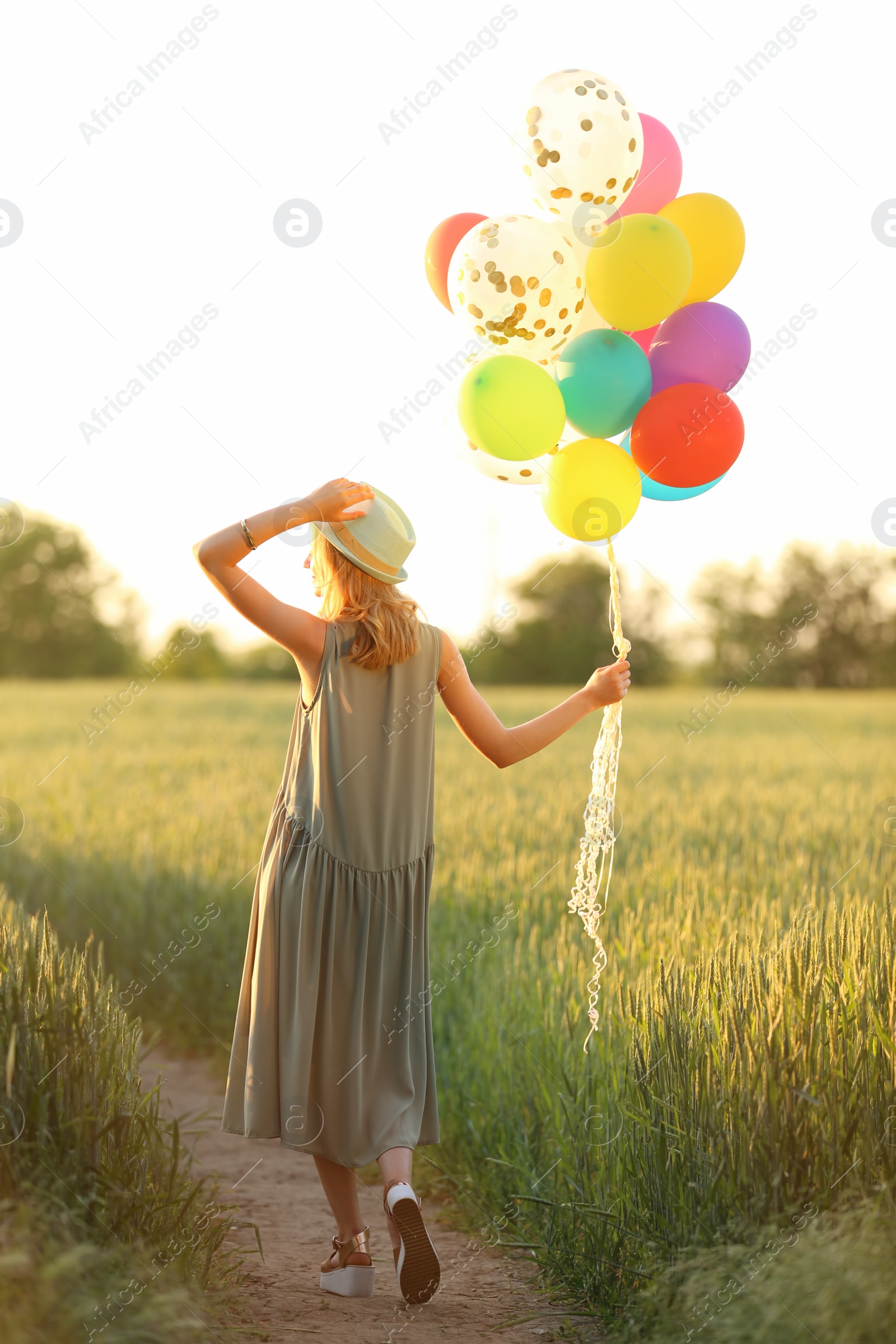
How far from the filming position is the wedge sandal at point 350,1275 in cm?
290

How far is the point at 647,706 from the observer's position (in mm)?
19641

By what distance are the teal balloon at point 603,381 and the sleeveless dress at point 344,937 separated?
0.81 m

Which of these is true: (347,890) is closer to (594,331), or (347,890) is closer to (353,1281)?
(353,1281)

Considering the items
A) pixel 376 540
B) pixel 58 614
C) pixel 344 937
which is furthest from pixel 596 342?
pixel 58 614

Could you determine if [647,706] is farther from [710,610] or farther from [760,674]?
[710,610]

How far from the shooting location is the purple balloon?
3.29m

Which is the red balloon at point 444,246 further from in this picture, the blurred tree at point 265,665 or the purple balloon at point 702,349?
the blurred tree at point 265,665

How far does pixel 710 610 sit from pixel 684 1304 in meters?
41.1

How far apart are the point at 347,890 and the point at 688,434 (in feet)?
5.15

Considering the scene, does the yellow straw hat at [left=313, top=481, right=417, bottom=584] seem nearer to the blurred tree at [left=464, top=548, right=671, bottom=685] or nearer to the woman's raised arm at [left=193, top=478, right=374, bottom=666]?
the woman's raised arm at [left=193, top=478, right=374, bottom=666]

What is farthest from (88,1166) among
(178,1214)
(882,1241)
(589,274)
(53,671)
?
(53,671)

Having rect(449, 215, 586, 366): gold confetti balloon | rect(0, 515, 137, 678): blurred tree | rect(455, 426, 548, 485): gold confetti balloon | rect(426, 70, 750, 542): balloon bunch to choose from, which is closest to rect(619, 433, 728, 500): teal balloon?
rect(426, 70, 750, 542): balloon bunch

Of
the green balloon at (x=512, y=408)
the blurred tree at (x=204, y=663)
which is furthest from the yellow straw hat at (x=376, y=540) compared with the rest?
the blurred tree at (x=204, y=663)

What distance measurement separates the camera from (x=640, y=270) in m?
3.17
